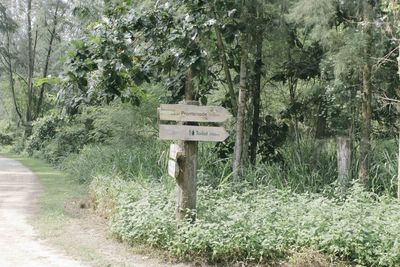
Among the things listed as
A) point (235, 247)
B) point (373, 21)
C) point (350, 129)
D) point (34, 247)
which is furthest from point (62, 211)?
point (373, 21)

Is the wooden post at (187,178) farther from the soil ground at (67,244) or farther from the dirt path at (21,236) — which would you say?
the dirt path at (21,236)

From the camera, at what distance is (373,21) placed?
7.87m

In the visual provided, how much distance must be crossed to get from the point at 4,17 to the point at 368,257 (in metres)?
32.0

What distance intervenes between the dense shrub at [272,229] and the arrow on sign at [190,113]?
126cm

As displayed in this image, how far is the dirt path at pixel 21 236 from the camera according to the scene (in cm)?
630

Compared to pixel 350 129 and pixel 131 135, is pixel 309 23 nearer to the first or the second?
pixel 350 129

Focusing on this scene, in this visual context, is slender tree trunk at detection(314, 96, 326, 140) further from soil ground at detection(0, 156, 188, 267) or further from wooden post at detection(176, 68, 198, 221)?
soil ground at detection(0, 156, 188, 267)

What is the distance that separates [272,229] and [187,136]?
169cm

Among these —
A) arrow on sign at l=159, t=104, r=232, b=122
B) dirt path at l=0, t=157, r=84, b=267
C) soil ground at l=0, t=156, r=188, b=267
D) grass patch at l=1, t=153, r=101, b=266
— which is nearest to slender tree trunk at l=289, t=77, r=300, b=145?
arrow on sign at l=159, t=104, r=232, b=122

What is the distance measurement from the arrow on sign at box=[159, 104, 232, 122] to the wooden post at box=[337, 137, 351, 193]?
2.68 meters

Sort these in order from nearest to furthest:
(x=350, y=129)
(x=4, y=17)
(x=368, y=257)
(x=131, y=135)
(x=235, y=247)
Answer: (x=368, y=257), (x=235, y=247), (x=350, y=129), (x=131, y=135), (x=4, y=17)

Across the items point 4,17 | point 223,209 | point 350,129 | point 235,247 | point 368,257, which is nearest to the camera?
point 368,257

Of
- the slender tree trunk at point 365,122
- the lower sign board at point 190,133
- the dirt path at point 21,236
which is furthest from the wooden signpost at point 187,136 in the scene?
the slender tree trunk at point 365,122

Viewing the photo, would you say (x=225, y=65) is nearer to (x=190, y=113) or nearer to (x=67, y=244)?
(x=190, y=113)
